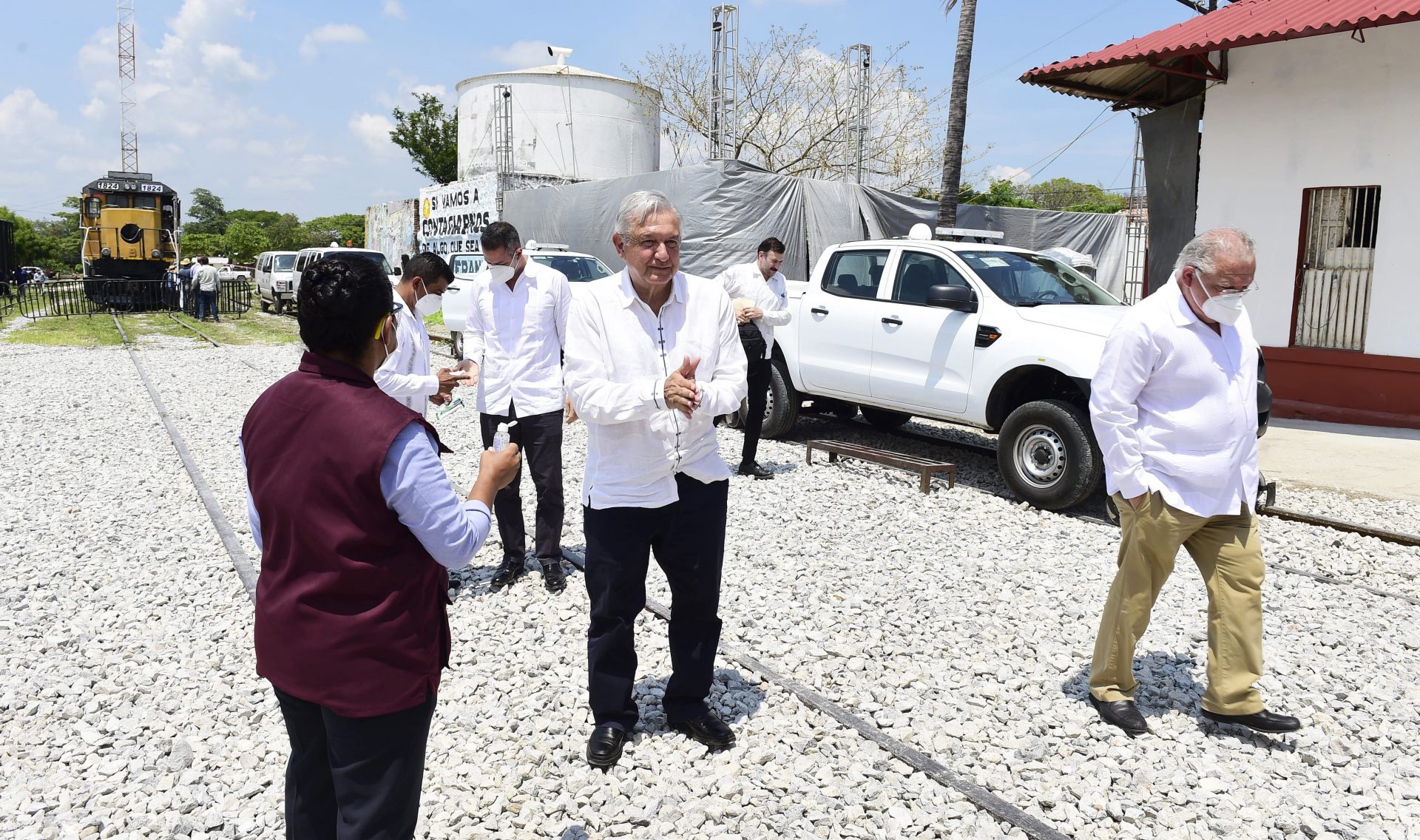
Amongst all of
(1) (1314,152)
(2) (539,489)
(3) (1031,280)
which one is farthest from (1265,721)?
(1) (1314,152)

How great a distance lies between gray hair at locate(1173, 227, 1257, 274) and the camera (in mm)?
3613

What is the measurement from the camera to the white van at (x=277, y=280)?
29.7 metres

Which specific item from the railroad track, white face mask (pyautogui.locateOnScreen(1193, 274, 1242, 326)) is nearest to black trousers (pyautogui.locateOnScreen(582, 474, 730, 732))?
the railroad track

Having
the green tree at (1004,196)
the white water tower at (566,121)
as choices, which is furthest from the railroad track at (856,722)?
the green tree at (1004,196)

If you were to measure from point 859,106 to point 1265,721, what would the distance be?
24232mm

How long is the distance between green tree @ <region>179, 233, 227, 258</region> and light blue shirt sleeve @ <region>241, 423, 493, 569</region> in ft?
273

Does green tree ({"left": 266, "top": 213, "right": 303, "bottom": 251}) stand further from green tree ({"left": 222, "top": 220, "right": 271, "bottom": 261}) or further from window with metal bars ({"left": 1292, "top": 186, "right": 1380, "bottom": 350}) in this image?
window with metal bars ({"left": 1292, "top": 186, "right": 1380, "bottom": 350})

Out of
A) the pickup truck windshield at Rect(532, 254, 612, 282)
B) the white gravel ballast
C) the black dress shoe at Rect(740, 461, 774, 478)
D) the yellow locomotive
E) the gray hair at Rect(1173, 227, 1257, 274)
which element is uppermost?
the yellow locomotive

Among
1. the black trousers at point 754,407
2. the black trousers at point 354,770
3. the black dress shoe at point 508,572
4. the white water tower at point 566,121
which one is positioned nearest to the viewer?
the black trousers at point 354,770

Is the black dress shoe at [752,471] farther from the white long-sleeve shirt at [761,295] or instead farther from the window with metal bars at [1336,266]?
the window with metal bars at [1336,266]

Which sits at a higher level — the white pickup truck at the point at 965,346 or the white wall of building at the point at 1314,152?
the white wall of building at the point at 1314,152

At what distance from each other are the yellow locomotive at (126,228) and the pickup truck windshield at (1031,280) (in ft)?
91.6

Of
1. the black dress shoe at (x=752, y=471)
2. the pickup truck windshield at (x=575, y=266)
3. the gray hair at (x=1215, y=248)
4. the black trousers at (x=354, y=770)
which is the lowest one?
the black dress shoe at (x=752, y=471)

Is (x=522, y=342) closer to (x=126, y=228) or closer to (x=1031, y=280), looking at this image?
(x=1031, y=280)
